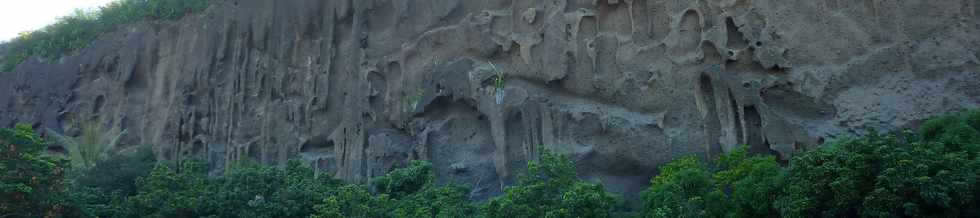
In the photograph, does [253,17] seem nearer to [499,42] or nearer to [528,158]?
[499,42]

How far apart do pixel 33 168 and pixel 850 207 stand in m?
8.83

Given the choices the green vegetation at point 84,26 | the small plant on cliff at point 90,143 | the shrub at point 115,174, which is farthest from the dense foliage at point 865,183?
the green vegetation at point 84,26

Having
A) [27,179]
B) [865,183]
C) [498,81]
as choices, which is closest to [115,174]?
[27,179]

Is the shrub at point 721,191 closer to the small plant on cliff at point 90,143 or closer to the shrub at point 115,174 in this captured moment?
the shrub at point 115,174

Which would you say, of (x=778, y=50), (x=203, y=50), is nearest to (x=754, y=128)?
(x=778, y=50)

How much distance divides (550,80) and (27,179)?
682 centimetres

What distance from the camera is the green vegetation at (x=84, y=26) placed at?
2284 centimetres

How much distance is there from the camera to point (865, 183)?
8.34 metres


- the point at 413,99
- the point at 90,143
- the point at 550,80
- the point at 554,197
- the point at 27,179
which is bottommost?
the point at 554,197

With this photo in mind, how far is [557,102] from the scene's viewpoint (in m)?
14.2

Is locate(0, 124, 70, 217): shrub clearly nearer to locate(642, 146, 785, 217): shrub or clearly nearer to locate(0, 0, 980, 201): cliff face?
locate(0, 0, 980, 201): cliff face

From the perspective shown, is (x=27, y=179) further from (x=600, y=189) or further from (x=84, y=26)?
(x=84, y=26)

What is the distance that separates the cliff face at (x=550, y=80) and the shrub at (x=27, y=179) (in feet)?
17.4

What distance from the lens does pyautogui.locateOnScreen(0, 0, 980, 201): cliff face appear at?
475 inches
